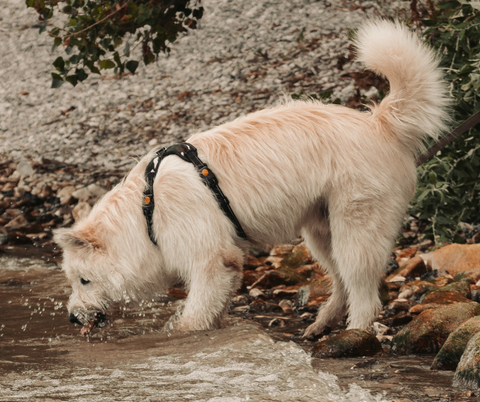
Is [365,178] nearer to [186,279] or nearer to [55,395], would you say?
[186,279]

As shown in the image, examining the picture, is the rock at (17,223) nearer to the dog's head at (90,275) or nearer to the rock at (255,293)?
the rock at (255,293)

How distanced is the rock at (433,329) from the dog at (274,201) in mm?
505

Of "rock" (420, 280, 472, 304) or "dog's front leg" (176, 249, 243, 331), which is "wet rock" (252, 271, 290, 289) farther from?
"dog's front leg" (176, 249, 243, 331)

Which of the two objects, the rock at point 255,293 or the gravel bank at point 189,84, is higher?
the gravel bank at point 189,84

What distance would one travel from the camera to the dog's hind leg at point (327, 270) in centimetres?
477

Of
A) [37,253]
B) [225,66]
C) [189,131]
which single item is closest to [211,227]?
[37,253]

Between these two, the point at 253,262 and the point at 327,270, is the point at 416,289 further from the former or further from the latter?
the point at 253,262

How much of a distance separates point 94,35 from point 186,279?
3.10 metres

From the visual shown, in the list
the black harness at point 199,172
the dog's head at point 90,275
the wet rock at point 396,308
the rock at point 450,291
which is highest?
the black harness at point 199,172

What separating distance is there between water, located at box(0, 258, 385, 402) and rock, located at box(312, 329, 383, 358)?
14 cm

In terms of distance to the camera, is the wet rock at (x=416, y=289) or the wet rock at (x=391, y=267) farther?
the wet rock at (x=391, y=267)

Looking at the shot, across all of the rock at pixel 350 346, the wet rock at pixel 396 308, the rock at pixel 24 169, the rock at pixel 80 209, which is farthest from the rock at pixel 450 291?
the rock at pixel 24 169

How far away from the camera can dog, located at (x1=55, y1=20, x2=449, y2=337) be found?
438 cm

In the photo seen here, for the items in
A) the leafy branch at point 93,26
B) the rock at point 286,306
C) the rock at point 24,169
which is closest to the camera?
the rock at point 286,306
